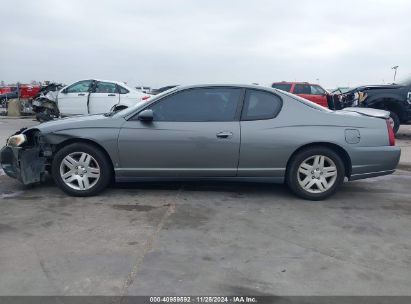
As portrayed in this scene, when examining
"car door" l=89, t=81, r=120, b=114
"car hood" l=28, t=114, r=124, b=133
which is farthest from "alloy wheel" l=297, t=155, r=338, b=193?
"car door" l=89, t=81, r=120, b=114

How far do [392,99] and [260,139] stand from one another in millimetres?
7870

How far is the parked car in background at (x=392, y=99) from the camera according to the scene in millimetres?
11148

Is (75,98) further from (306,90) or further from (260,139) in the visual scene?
(260,139)

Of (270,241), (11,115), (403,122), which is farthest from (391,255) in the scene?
(11,115)

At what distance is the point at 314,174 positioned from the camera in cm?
507

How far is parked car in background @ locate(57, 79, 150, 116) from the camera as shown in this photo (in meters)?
13.3

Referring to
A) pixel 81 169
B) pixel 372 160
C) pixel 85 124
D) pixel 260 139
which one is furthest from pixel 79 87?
pixel 372 160

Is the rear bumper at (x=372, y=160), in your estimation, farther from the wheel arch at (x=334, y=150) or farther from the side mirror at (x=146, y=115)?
the side mirror at (x=146, y=115)

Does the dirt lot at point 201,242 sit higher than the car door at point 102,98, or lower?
lower

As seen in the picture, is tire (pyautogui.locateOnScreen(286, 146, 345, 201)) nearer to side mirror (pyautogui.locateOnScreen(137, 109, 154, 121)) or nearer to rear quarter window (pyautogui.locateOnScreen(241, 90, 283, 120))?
rear quarter window (pyautogui.locateOnScreen(241, 90, 283, 120))

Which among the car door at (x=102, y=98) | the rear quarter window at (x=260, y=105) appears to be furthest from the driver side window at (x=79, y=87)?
the rear quarter window at (x=260, y=105)

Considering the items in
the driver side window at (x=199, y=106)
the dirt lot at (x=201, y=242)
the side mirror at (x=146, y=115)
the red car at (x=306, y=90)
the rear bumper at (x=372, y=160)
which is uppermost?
the red car at (x=306, y=90)

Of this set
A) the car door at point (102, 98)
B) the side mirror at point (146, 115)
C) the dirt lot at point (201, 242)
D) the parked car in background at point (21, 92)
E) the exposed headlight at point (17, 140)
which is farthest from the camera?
the parked car in background at point (21, 92)

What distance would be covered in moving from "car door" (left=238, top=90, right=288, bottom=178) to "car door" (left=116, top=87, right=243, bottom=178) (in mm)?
100
